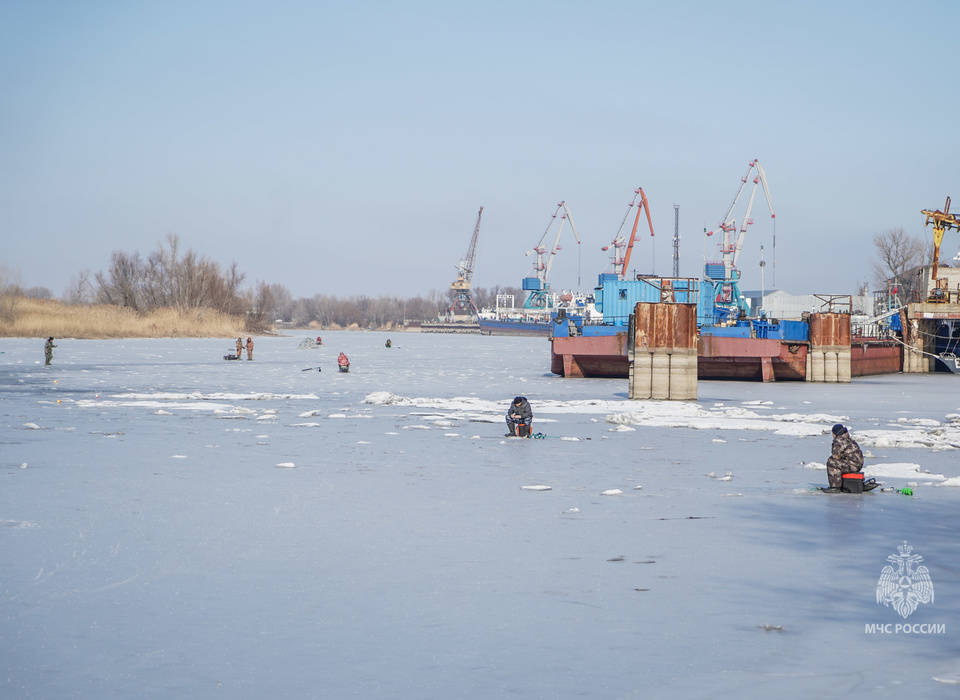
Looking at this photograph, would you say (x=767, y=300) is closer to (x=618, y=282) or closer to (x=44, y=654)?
(x=618, y=282)

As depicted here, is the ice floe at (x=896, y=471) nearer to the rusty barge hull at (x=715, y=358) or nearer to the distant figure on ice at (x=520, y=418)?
the distant figure on ice at (x=520, y=418)

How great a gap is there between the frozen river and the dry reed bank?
307 feet

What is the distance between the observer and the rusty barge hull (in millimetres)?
54750

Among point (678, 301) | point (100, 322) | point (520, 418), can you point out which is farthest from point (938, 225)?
point (100, 322)

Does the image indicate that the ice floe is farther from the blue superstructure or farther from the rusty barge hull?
the blue superstructure

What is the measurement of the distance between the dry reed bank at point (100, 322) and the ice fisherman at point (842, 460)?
354ft

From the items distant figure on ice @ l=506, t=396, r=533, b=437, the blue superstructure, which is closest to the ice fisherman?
distant figure on ice @ l=506, t=396, r=533, b=437

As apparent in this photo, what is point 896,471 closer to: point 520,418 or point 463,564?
point 520,418

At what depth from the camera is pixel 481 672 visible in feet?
25.5

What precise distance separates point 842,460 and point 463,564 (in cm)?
782

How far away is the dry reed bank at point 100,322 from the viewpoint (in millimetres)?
111188

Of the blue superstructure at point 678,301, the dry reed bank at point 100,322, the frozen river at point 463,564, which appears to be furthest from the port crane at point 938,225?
the dry reed bank at point 100,322

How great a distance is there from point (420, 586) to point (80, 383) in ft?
123

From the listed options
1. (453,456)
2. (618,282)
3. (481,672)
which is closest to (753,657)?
(481,672)
